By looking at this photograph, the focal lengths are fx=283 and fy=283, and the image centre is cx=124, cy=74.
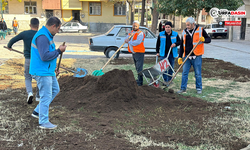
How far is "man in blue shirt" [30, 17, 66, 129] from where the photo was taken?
4.21 metres

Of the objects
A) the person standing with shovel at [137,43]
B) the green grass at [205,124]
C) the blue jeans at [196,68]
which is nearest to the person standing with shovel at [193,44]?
the blue jeans at [196,68]

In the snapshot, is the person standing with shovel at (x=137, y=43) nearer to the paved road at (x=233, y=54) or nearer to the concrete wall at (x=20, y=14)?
the paved road at (x=233, y=54)

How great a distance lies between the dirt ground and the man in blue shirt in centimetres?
41

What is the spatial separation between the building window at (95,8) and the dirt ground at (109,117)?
34786 millimetres

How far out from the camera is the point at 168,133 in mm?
4492

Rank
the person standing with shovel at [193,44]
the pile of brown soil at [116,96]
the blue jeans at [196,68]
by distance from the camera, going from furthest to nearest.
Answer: the blue jeans at [196,68] < the person standing with shovel at [193,44] < the pile of brown soil at [116,96]

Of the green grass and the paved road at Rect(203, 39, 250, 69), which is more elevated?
the paved road at Rect(203, 39, 250, 69)

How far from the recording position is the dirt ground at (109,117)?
4.11m

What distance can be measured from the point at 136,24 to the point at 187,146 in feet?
14.0

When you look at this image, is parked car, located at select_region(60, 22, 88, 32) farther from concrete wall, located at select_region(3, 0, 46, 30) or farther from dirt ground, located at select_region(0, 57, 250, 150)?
dirt ground, located at select_region(0, 57, 250, 150)

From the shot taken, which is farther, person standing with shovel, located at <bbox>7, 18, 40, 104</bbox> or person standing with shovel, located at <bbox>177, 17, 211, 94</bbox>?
person standing with shovel, located at <bbox>177, 17, 211, 94</bbox>

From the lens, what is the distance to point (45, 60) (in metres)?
4.23

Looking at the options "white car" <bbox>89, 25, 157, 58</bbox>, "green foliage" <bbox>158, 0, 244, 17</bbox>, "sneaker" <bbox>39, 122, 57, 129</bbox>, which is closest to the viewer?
"sneaker" <bbox>39, 122, 57, 129</bbox>

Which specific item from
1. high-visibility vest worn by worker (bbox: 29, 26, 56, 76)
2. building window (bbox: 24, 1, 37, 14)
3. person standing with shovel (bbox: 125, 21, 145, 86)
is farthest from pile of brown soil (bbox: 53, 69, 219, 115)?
building window (bbox: 24, 1, 37, 14)
